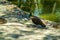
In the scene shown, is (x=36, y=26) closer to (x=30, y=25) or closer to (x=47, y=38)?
(x=30, y=25)

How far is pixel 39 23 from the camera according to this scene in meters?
5.13

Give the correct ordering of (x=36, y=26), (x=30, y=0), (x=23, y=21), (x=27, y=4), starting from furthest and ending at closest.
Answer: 1. (x=27, y=4)
2. (x=30, y=0)
3. (x=23, y=21)
4. (x=36, y=26)

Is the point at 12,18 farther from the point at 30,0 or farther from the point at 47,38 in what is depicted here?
the point at 47,38

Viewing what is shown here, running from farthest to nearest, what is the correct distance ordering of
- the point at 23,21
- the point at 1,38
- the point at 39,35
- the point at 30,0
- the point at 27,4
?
the point at 27,4
the point at 30,0
the point at 23,21
the point at 39,35
the point at 1,38

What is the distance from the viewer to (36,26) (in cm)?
509

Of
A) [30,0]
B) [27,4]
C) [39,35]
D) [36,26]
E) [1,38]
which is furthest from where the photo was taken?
[27,4]

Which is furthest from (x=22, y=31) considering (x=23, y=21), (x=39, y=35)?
(x=23, y=21)

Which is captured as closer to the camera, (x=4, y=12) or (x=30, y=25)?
(x=30, y=25)

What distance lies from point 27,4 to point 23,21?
71.6 inches

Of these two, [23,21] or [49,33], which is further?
[23,21]

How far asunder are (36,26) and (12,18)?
0.87m

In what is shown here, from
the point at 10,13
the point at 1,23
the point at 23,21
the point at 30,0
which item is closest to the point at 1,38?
the point at 1,23

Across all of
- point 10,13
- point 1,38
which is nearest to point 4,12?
point 10,13

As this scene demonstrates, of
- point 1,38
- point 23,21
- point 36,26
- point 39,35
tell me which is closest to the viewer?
point 1,38
